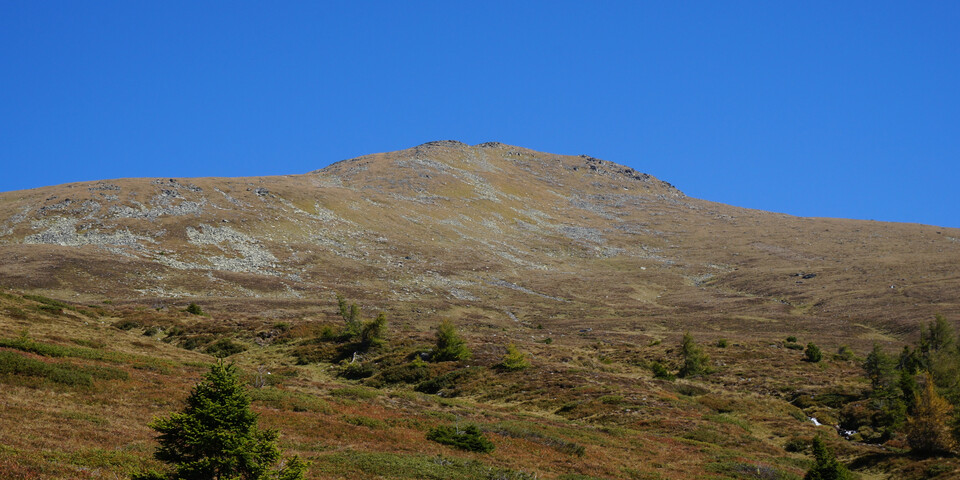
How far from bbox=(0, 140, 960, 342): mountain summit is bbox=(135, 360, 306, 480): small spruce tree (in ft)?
226

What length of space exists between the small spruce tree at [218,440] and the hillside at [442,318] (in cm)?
465

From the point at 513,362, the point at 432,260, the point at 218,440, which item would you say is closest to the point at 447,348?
the point at 513,362

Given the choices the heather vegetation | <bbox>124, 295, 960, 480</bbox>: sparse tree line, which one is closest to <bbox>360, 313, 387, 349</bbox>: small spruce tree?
<bbox>124, 295, 960, 480</bbox>: sparse tree line

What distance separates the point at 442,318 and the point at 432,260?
43.0 m

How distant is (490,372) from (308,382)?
13614 mm

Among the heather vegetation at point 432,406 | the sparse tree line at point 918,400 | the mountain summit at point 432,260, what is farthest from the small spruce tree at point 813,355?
the mountain summit at point 432,260

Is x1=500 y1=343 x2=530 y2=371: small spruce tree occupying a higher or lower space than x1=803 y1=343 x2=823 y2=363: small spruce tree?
lower

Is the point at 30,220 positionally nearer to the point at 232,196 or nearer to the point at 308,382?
the point at 232,196

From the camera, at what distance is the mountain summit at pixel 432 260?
92250 millimetres

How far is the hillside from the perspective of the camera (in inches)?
956

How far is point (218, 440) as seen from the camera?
11.6 meters

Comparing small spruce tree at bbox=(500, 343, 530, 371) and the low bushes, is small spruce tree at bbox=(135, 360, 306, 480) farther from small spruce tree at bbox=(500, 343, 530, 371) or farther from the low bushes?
small spruce tree at bbox=(500, 343, 530, 371)

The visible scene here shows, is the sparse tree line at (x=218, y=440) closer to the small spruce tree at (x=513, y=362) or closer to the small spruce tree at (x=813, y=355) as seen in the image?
the small spruce tree at (x=513, y=362)

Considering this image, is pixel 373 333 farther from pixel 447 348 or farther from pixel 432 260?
pixel 432 260
